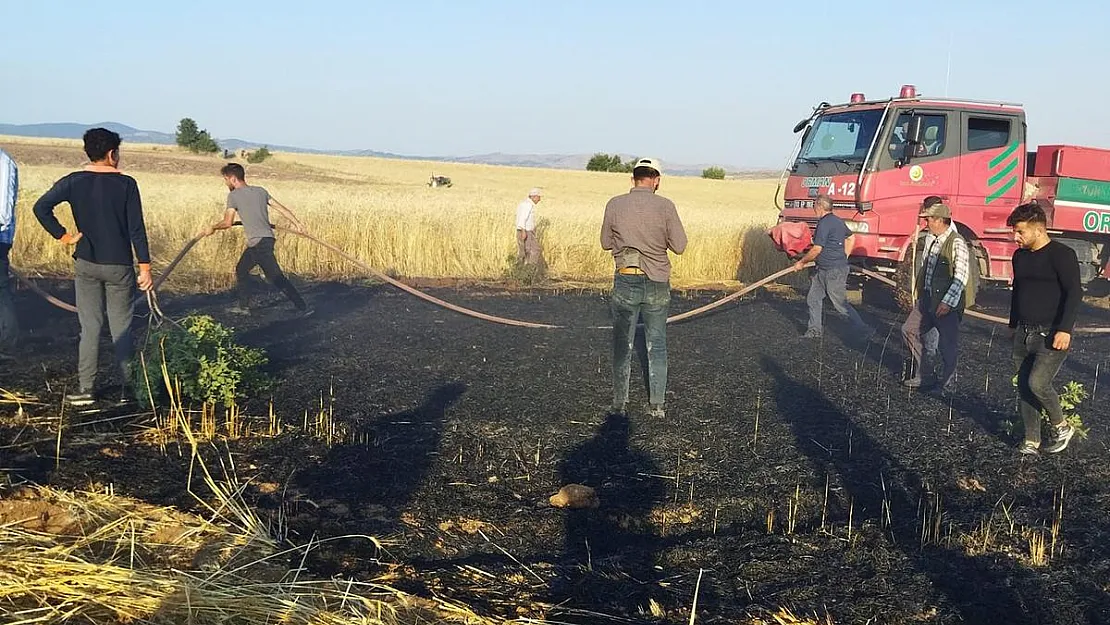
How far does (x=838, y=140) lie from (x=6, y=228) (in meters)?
9.25

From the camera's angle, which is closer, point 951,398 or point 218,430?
point 218,430

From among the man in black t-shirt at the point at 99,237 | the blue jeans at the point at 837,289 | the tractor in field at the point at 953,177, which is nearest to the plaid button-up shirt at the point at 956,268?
the blue jeans at the point at 837,289

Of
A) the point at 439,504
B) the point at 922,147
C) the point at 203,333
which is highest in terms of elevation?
the point at 922,147

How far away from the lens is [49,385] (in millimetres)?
6609

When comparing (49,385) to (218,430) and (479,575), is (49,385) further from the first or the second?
(479,575)

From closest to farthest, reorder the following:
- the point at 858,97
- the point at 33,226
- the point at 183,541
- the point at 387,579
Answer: the point at 387,579 < the point at 183,541 < the point at 858,97 < the point at 33,226

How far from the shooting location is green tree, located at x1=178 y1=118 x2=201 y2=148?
69250 mm

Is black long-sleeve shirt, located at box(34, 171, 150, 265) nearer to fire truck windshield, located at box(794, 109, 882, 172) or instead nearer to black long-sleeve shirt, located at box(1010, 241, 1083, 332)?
black long-sleeve shirt, located at box(1010, 241, 1083, 332)

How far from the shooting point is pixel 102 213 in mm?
5785

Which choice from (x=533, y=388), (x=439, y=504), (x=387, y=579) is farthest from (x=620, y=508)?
(x=533, y=388)

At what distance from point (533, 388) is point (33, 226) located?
32.6 ft

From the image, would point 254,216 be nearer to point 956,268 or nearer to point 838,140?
point 956,268

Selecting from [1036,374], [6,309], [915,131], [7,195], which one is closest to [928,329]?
[1036,374]

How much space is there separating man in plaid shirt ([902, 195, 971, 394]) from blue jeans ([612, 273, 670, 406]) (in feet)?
7.91
